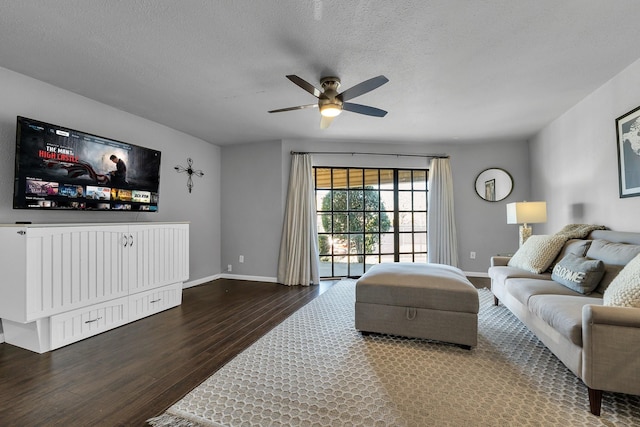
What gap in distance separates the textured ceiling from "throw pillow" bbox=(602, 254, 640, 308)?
65.6 inches

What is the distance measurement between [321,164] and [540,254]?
320 cm

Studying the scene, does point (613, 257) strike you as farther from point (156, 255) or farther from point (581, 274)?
point (156, 255)

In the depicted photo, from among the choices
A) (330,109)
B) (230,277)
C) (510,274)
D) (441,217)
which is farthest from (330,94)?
(230,277)

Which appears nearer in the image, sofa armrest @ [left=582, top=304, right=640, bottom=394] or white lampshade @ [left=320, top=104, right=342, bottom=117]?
sofa armrest @ [left=582, top=304, right=640, bottom=394]

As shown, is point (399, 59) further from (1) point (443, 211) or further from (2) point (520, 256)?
(1) point (443, 211)

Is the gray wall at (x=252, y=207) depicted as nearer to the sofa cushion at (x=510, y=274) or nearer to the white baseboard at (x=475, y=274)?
the sofa cushion at (x=510, y=274)

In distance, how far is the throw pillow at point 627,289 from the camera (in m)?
1.54

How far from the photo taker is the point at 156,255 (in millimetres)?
3119

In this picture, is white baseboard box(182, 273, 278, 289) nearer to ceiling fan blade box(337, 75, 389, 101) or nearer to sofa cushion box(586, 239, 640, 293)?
ceiling fan blade box(337, 75, 389, 101)

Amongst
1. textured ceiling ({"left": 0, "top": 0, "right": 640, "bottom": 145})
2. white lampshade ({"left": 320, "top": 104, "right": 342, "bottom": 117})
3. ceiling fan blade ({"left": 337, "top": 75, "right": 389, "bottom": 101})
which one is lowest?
white lampshade ({"left": 320, "top": 104, "right": 342, "bottom": 117})

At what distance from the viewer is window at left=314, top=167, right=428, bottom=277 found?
15.7 feet

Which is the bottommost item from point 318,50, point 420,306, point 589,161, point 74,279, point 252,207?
point 420,306

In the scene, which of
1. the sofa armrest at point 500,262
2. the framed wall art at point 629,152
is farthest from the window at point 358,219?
the framed wall art at point 629,152

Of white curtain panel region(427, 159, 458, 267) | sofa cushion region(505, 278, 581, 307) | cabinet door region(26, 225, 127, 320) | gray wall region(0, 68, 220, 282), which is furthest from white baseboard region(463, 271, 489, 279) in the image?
cabinet door region(26, 225, 127, 320)
